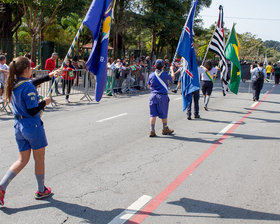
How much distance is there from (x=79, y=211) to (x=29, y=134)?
1126mm

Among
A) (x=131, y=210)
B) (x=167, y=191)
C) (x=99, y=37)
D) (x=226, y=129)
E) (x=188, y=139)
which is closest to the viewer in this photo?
(x=131, y=210)

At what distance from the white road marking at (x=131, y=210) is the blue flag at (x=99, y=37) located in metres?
1.77

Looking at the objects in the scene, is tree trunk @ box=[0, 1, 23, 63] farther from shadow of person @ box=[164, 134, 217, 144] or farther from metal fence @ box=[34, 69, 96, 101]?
shadow of person @ box=[164, 134, 217, 144]

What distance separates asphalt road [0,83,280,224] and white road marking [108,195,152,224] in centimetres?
1

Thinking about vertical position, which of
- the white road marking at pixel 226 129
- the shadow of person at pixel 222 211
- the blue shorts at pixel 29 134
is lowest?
the shadow of person at pixel 222 211

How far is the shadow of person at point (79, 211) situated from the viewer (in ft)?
13.8

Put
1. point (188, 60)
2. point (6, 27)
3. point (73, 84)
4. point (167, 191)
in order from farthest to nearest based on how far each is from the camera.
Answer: point (6, 27), point (73, 84), point (188, 60), point (167, 191)

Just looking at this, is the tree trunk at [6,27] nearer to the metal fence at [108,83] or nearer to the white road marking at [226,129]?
the metal fence at [108,83]

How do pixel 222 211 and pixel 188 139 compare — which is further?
pixel 188 139

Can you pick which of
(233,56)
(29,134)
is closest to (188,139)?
(29,134)

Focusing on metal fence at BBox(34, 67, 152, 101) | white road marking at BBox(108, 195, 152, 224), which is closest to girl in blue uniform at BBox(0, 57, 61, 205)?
white road marking at BBox(108, 195, 152, 224)

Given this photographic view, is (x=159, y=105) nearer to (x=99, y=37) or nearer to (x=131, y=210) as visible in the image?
(x=99, y=37)

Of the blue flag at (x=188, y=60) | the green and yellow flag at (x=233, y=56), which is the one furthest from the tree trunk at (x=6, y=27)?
the blue flag at (x=188, y=60)

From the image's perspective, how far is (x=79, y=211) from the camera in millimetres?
4418
